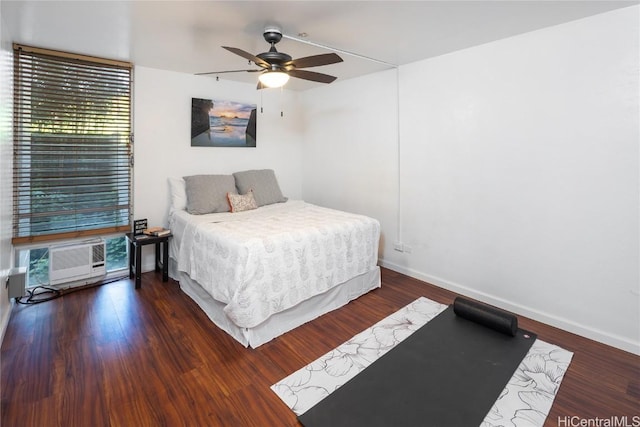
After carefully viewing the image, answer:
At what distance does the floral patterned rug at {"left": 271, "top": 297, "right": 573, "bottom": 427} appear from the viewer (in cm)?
179

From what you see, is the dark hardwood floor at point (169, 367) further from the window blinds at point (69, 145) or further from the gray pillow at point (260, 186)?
the gray pillow at point (260, 186)

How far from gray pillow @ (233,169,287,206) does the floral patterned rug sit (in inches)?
88.1

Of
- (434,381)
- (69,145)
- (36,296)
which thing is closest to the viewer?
(434,381)

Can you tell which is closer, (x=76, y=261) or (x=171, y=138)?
(x=76, y=261)

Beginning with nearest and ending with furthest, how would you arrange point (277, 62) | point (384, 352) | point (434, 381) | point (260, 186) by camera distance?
point (434, 381) < point (384, 352) < point (277, 62) < point (260, 186)

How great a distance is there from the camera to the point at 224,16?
2.35 metres

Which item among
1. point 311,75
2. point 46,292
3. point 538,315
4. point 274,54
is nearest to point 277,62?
point 274,54

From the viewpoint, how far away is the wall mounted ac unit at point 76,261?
10.5ft

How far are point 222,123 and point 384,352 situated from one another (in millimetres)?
3492

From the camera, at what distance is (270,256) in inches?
97.2

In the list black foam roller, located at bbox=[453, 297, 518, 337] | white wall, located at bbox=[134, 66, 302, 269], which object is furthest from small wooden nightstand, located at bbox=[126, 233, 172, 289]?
black foam roller, located at bbox=[453, 297, 518, 337]

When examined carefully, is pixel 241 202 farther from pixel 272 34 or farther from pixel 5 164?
pixel 5 164

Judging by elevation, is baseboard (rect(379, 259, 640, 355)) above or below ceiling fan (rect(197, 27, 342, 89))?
below

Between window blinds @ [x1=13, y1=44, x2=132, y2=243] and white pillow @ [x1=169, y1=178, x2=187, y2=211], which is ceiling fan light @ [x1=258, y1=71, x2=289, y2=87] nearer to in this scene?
white pillow @ [x1=169, y1=178, x2=187, y2=211]
